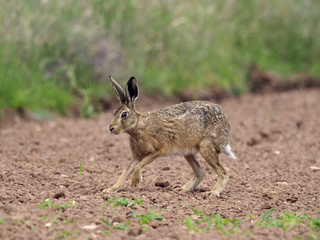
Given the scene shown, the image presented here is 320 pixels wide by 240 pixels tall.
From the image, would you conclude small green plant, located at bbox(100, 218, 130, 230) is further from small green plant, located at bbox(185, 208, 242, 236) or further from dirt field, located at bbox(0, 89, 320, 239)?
small green plant, located at bbox(185, 208, 242, 236)

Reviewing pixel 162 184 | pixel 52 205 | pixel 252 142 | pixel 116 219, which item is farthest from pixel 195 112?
pixel 252 142

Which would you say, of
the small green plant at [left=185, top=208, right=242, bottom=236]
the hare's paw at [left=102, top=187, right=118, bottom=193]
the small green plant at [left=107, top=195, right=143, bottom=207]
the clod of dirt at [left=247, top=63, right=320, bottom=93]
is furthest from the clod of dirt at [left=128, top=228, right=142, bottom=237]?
the clod of dirt at [left=247, top=63, right=320, bottom=93]

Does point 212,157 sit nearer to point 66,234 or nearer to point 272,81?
point 66,234

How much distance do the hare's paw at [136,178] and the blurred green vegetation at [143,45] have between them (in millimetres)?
3426

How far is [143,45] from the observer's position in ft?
38.4

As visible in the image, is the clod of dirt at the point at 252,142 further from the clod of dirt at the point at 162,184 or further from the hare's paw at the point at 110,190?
the hare's paw at the point at 110,190

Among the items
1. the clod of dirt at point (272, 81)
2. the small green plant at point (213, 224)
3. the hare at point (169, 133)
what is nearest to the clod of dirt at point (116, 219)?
the small green plant at point (213, 224)


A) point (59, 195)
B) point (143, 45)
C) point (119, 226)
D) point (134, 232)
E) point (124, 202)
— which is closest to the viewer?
point (134, 232)

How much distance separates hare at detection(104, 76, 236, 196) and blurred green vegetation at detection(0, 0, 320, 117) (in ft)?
10.8

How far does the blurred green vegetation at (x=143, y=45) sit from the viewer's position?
1009 cm

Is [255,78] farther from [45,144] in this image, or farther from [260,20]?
[45,144]

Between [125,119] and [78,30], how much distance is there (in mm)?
4762

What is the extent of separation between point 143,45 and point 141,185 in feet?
18.8

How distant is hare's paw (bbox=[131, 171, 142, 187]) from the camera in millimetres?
6125
